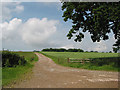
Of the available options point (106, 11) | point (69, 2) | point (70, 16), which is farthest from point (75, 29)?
point (106, 11)

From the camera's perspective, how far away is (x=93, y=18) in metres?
18.4

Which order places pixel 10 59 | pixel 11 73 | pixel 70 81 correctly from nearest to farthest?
pixel 70 81, pixel 11 73, pixel 10 59

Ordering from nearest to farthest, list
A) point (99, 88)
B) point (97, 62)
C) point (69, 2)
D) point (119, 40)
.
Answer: point (99, 88)
point (97, 62)
point (69, 2)
point (119, 40)

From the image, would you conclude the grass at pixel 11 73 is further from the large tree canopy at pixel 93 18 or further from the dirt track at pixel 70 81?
the large tree canopy at pixel 93 18

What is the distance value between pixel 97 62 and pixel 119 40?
261 inches

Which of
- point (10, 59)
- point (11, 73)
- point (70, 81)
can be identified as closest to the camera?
point (70, 81)

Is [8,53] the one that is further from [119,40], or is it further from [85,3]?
[119,40]

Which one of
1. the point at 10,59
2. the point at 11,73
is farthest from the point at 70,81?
the point at 10,59

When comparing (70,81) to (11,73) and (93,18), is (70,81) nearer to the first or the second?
(11,73)

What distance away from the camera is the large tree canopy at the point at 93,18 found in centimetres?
1650

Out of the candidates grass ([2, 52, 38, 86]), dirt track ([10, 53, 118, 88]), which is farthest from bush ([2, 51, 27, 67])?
dirt track ([10, 53, 118, 88])

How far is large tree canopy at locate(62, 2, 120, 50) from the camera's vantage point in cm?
1650

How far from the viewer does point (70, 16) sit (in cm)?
2106

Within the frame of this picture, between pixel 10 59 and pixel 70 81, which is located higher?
pixel 10 59
